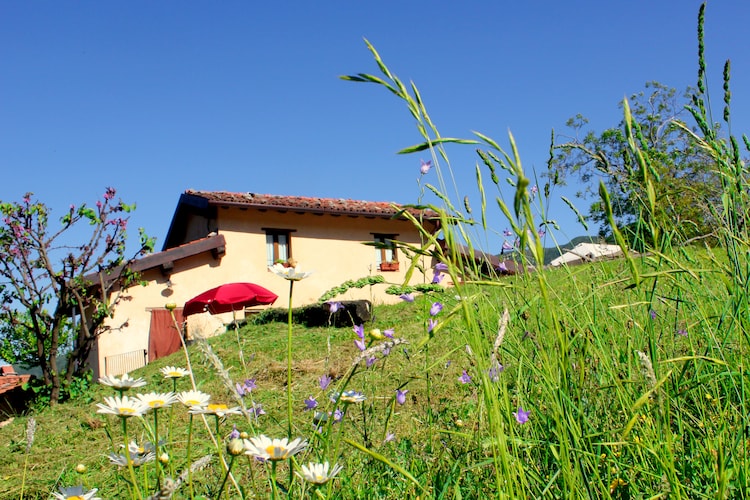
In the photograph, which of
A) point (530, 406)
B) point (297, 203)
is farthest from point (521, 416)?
point (297, 203)

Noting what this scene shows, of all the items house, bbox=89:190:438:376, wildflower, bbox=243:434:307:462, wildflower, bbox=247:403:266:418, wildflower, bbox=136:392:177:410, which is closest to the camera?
wildflower, bbox=243:434:307:462

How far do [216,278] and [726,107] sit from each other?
→ 48.7ft

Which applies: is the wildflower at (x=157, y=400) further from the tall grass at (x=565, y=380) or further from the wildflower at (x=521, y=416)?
the wildflower at (x=521, y=416)

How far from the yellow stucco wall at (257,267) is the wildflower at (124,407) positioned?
1239 cm

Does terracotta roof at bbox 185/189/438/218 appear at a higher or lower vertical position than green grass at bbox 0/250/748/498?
higher

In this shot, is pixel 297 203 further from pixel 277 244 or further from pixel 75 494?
pixel 75 494

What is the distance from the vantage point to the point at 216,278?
50.3 feet

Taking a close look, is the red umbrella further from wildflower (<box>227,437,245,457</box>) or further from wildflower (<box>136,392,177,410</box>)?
wildflower (<box>227,437,245,457</box>)

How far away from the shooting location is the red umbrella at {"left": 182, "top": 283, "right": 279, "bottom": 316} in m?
12.0

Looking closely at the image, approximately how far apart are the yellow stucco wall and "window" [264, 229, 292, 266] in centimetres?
12

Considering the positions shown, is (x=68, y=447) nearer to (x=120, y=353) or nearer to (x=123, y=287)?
(x=123, y=287)

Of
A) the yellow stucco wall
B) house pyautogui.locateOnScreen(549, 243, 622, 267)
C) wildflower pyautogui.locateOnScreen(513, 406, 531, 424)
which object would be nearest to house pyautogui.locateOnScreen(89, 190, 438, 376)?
the yellow stucco wall

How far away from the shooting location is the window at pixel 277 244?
54.2 feet

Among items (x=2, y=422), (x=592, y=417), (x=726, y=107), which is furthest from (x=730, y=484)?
(x=2, y=422)
